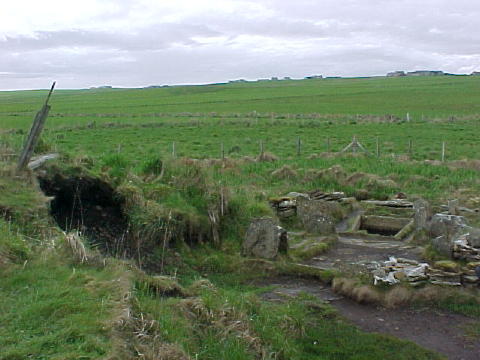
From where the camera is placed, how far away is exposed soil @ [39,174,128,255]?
12180 millimetres

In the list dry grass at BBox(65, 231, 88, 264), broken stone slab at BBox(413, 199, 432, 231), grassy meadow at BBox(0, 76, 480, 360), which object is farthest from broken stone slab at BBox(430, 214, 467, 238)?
dry grass at BBox(65, 231, 88, 264)

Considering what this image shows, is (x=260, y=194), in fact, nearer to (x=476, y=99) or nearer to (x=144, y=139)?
(x=144, y=139)

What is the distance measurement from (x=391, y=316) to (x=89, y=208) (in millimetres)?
6719

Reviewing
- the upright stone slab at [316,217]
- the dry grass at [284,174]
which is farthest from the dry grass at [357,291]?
the dry grass at [284,174]

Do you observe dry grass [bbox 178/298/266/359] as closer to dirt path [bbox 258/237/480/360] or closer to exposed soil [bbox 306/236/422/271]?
dirt path [bbox 258/237/480/360]

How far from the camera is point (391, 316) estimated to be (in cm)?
1003

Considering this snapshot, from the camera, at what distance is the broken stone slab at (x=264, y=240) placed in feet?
41.9

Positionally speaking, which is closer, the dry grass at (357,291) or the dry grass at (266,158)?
the dry grass at (357,291)

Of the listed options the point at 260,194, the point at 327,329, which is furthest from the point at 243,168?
the point at 327,329

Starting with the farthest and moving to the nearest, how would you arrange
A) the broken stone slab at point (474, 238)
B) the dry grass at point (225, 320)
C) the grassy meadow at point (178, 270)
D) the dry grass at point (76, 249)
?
the broken stone slab at point (474, 238)
the dry grass at point (76, 249)
the dry grass at point (225, 320)
the grassy meadow at point (178, 270)

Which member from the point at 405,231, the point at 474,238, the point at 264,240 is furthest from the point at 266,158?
the point at 474,238

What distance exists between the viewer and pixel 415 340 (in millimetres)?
9023

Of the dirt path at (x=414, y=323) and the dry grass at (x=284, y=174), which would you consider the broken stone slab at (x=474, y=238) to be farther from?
the dry grass at (x=284, y=174)

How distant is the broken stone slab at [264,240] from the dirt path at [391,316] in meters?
0.74
